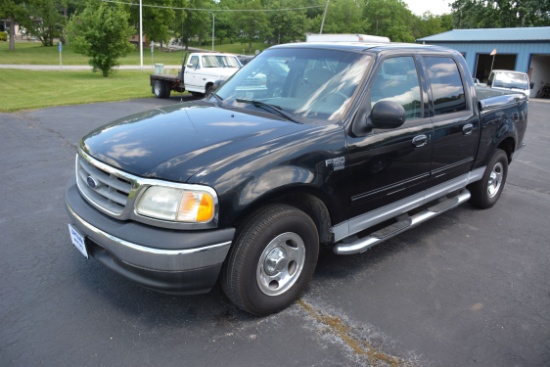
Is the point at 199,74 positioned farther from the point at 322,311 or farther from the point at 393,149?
the point at 322,311

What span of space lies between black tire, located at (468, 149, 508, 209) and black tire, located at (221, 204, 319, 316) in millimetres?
3009

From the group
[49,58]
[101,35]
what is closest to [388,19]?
[49,58]

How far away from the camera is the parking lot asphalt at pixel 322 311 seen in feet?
9.16

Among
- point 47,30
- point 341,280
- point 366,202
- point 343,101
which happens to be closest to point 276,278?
point 341,280

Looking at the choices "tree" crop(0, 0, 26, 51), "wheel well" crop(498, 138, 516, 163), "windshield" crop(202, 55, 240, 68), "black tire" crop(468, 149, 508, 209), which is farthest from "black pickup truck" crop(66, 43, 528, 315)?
"tree" crop(0, 0, 26, 51)

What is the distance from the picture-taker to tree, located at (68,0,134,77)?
26188 mm

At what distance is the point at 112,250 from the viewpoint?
9.09 feet

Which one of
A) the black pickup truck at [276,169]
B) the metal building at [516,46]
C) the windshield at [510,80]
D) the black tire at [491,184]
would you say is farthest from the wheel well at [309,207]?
the metal building at [516,46]

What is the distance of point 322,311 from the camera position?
129 inches

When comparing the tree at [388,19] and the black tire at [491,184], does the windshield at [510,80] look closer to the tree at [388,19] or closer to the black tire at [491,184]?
the black tire at [491,184]

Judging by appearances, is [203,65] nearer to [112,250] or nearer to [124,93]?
[124,93]

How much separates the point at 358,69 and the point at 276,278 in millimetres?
1815

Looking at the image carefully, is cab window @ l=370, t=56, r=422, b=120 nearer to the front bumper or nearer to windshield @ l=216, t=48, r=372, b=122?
windshield @ l=216, t=48, r=372, b=122

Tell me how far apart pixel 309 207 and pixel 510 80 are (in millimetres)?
19863
